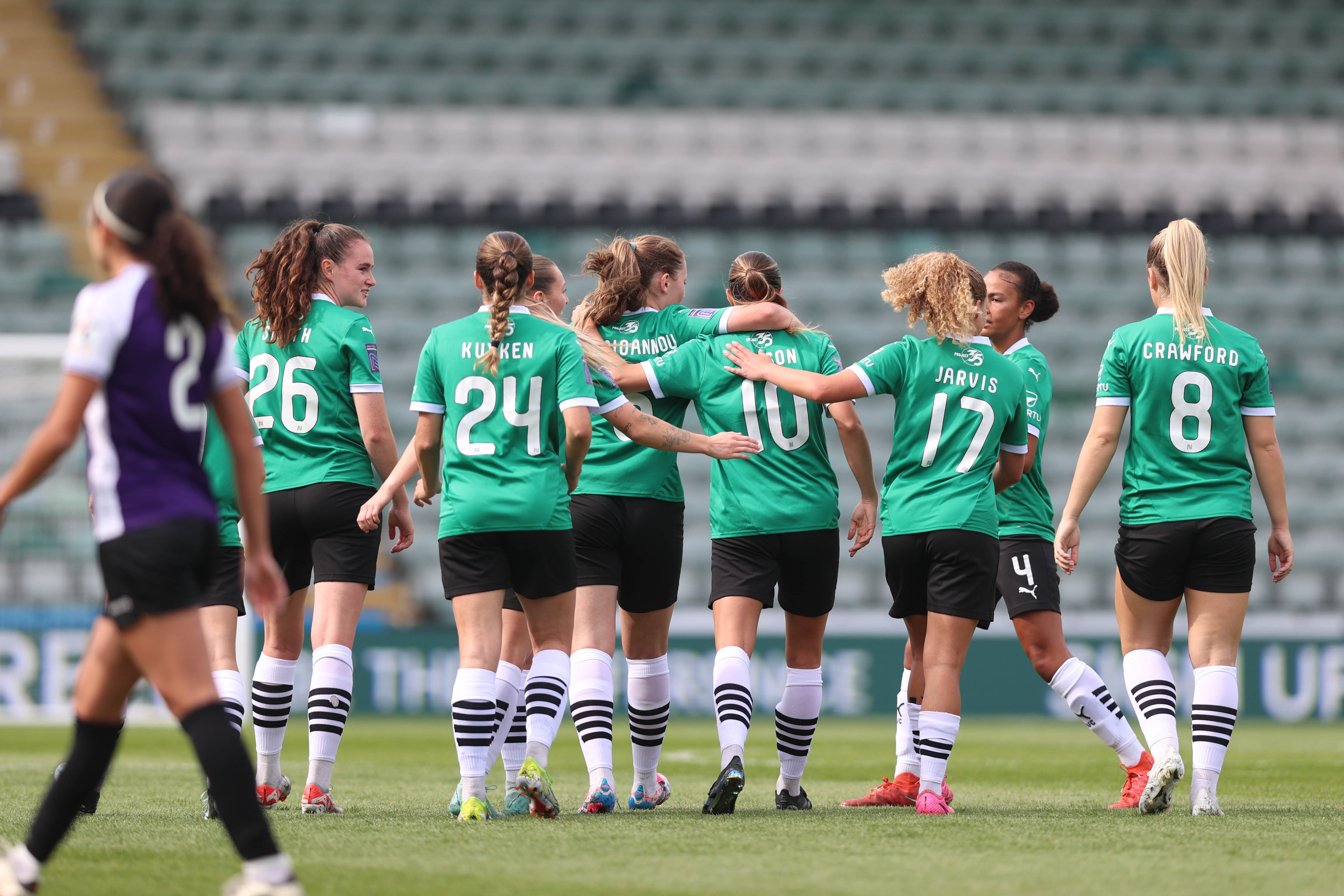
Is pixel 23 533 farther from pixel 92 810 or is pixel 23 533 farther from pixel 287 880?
pixel 287 880

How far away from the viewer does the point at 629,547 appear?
551cm

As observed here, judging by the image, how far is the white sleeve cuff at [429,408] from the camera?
16.8 ft

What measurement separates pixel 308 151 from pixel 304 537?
559 inches

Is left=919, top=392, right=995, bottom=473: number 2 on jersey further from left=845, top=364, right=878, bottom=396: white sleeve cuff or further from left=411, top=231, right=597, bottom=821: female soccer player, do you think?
left=411, top=231, right=597, bottom=821: female soccer player

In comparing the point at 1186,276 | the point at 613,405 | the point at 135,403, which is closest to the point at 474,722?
the point at 613,405

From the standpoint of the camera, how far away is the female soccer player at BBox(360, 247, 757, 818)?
17.0 ft

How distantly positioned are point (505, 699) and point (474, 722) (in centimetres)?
55

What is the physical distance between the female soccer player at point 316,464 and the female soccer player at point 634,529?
2.46ft

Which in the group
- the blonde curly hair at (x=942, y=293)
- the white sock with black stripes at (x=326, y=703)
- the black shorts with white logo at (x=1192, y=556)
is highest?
the blonde curly hair at (x=942, y=293)

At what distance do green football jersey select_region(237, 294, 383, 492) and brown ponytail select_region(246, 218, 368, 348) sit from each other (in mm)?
54

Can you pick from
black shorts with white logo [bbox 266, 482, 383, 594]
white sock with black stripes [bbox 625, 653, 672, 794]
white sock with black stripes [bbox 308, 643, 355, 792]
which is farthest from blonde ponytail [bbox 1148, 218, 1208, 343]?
white sock with black stripes [bbox 308, 643, 355, 792]

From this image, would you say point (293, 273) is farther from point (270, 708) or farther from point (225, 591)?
point (270, 708)

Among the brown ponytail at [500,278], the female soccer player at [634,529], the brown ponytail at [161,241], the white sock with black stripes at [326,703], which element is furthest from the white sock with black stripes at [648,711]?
the brown ponytail at [161,241]

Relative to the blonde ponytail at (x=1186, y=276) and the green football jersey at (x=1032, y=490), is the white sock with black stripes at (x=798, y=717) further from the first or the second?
the blonde ponytail at (x=1186, y=276)
